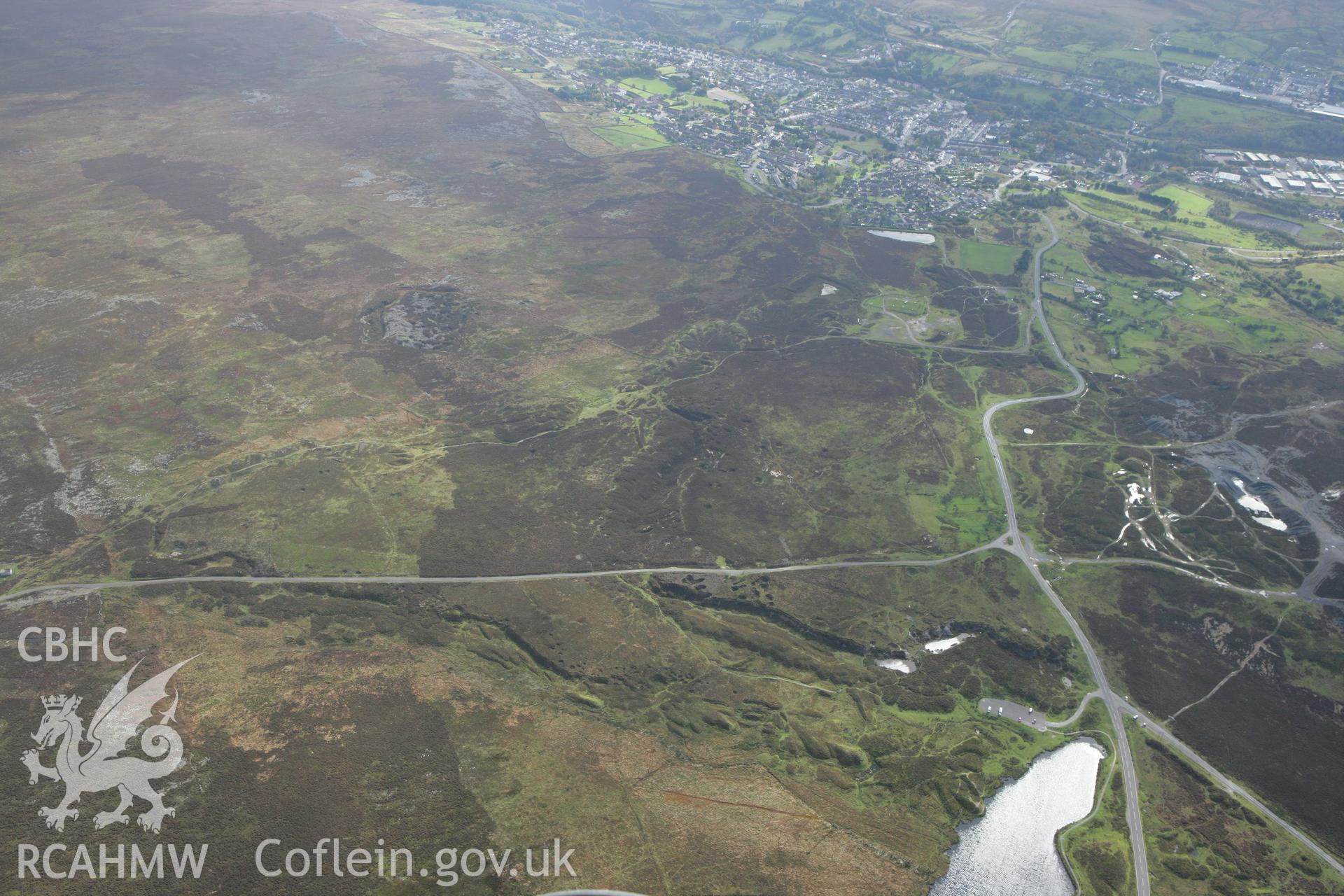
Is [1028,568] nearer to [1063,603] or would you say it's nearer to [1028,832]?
[1063,603]

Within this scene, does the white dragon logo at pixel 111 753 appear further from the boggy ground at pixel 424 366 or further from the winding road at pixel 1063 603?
the winding road at pixel 1063 603

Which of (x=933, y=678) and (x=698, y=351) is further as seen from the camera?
(x=698, y=351)

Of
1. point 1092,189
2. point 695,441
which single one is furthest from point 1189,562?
point 1092,189

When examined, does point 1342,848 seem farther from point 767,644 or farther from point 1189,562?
point 767,644

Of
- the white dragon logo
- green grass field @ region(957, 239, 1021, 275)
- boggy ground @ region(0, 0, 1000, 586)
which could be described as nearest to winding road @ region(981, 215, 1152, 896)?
boggy ground @ region(0, 0, 1000, 586)

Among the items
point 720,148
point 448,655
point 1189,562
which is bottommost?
point 448,655

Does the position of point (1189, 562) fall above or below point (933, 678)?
above

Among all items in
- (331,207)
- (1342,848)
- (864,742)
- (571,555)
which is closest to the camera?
(1342,848)
